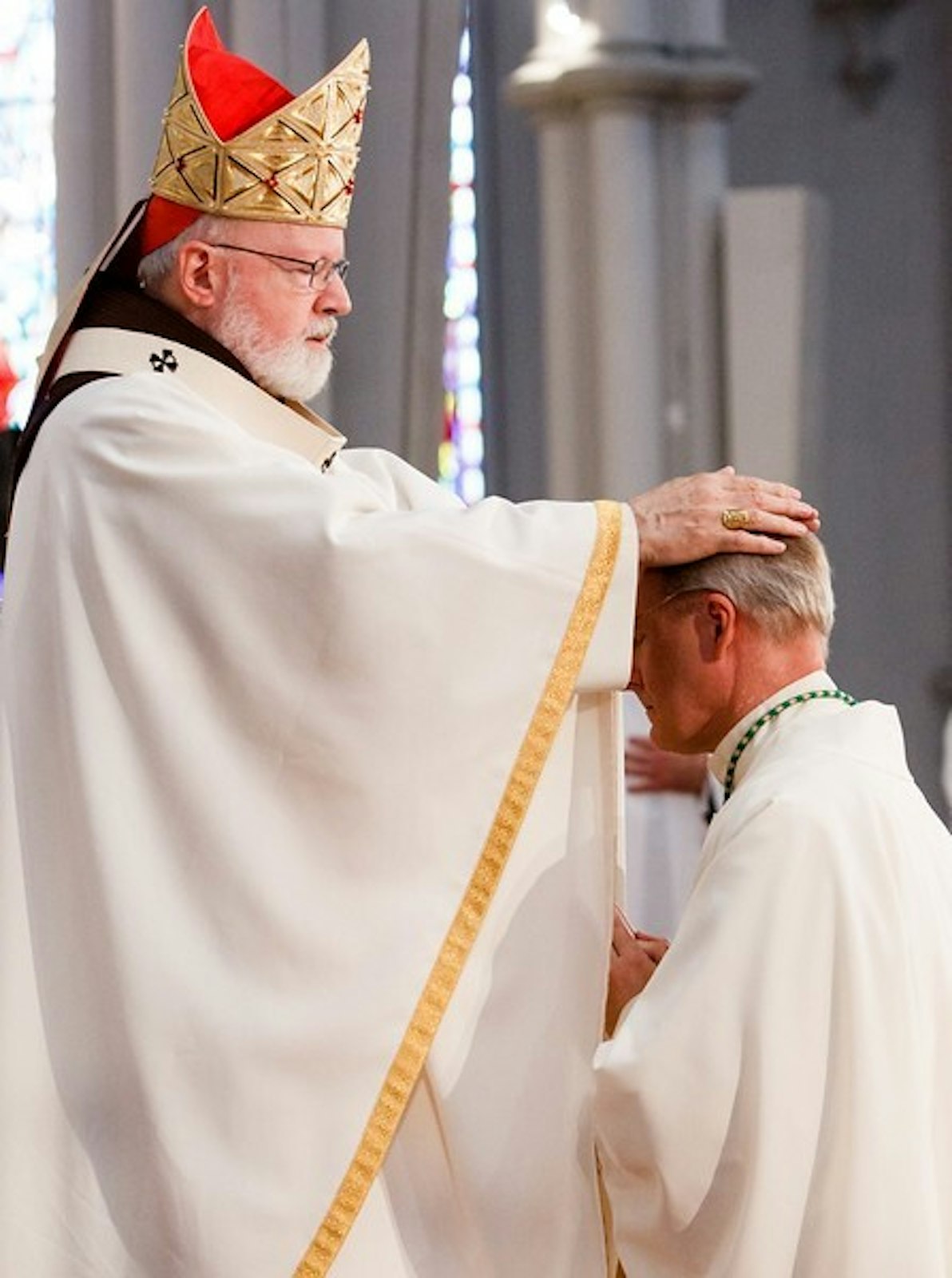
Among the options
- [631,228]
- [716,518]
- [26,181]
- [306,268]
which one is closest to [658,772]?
[631,228]

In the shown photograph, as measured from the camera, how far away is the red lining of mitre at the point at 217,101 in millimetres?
4336

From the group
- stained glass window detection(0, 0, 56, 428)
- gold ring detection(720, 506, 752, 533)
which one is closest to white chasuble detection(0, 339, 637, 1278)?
gold ring detection(720, 506, 752, 533)

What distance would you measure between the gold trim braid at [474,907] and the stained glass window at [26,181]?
4.64m

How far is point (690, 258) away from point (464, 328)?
0.89m

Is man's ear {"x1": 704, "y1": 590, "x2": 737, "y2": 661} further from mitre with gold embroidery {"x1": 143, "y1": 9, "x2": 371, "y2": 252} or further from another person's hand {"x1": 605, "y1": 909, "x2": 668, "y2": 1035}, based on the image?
mitre with gold embroidery {"x1": 143, "y1": 9, "x2": 371, "y2": 252}

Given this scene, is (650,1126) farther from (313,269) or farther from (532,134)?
(532,134)

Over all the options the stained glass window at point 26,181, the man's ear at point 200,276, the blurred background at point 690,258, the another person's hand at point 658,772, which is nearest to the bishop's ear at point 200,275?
the man's ear at point 200,276

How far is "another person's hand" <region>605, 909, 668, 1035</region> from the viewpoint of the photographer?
3.95m

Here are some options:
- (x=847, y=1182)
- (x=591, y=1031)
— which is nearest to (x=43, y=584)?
(x=591, y=1031)

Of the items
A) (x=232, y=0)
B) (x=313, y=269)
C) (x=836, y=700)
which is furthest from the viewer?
(x=232, y=0)

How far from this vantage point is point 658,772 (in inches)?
276

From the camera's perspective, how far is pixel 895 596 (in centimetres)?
899

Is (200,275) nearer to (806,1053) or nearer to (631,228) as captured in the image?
(806,1053)

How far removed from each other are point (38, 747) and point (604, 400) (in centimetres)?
459
